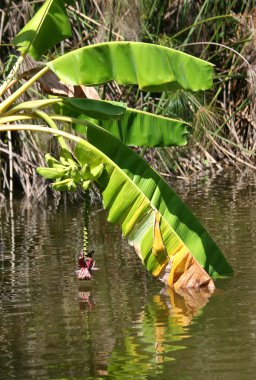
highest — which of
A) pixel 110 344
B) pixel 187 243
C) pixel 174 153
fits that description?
pixel 174 153

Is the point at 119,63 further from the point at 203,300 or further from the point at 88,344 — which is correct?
the point at 88,344

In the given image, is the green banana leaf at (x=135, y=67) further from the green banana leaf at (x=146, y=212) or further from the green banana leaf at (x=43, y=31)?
the green banana leaf at (x=43, y=31)

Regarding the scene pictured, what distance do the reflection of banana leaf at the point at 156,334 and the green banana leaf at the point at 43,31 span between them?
92.7 inches

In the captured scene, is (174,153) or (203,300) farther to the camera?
(174,153)

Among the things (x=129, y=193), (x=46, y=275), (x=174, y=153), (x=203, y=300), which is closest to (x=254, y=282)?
(x=203, y=300)

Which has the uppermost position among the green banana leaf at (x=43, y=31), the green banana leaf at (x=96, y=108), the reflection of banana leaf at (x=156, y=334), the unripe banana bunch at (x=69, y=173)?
the green banana leaf at (x=43, y=31)

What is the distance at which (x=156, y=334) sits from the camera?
270 inches

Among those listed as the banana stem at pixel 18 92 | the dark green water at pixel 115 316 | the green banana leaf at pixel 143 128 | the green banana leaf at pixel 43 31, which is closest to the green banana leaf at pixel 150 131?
the green banana leaf at pixel 143 128

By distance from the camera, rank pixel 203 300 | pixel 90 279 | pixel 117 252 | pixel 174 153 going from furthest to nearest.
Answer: pixel 174 153
pixel 117 252
pixel 90 279
pixel 203 300

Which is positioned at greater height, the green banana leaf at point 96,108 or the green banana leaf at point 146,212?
the green banana leaf at point 96,108

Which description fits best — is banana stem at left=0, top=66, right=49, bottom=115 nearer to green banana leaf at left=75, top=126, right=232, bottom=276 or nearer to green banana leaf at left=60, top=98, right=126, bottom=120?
green banana leaf at left=60, top=98, right=126, bottom=120

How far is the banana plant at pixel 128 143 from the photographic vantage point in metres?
8.37

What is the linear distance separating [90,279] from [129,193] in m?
0.72

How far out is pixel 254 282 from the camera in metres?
8.30
